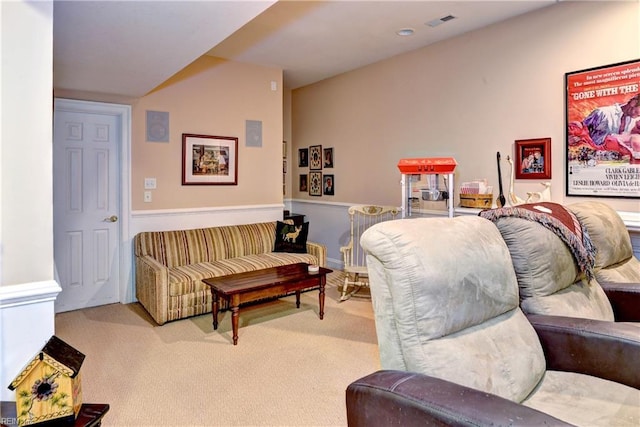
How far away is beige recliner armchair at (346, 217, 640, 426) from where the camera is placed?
120 cm

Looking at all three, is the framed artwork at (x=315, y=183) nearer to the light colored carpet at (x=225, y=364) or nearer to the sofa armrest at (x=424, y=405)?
the light colored carpet at (x=225, y=364)

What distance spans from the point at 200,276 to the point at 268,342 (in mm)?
944

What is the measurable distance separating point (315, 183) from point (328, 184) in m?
0.29

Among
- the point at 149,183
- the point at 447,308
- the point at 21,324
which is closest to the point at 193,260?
the point at 149,183

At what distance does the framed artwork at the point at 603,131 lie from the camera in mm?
2877

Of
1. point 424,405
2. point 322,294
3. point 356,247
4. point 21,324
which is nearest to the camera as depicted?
point 424,405

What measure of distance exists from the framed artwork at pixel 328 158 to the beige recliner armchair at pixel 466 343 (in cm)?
403

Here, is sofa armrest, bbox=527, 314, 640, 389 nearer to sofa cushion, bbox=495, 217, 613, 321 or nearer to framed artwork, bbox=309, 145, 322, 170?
sofa cushion, bbox=495, 217, 613, 321

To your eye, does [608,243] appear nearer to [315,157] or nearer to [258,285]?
[258,285]

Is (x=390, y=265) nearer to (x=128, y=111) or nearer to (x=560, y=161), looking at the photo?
(x=560, y=161)

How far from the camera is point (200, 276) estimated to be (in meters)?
3.55

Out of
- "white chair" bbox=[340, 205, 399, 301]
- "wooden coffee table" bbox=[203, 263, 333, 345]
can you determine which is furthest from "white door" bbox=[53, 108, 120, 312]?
"white chair" bbox=[340, 205, 399, 301]

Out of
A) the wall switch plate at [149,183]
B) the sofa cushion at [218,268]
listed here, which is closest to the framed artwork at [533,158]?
the sofa cushion at [218,268]

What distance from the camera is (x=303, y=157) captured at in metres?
6.03
